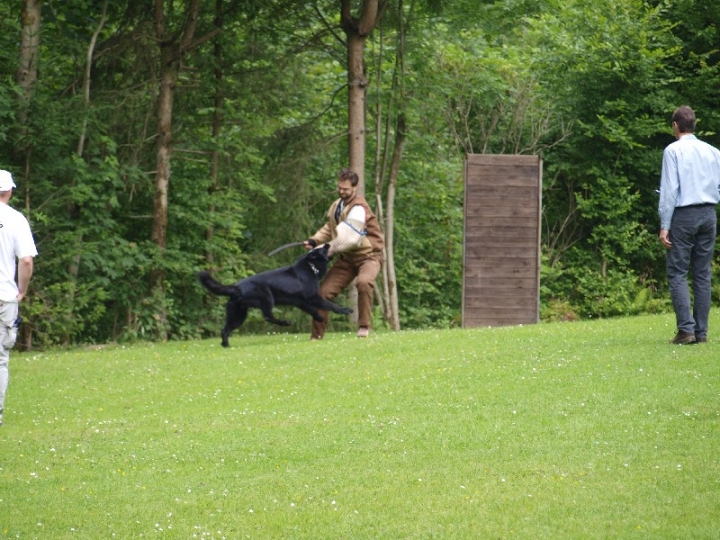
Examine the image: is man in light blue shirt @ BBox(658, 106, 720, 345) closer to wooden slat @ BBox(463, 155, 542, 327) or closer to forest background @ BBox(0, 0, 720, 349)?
wooden slat @ BBox(463, 155, 542, 327)

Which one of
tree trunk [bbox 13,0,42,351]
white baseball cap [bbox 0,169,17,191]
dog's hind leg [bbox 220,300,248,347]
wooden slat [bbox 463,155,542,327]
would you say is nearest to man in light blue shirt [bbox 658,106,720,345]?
dog's hind leg [bbox 220,300,248,347]

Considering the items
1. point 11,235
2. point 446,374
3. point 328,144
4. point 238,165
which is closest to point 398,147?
point 328,144

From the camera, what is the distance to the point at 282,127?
23.9 metres

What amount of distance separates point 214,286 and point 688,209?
6084 mm

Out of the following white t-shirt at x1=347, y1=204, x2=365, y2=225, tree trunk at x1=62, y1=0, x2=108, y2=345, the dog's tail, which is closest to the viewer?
the dog's tail

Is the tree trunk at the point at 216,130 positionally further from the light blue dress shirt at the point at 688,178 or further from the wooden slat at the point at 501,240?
the light blue dress shirt at the point at 688,178

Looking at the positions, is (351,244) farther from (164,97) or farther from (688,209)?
(164,97)

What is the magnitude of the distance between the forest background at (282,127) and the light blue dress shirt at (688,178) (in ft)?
29.6

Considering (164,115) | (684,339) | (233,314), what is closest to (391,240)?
(164,115)

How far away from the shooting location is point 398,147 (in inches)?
918

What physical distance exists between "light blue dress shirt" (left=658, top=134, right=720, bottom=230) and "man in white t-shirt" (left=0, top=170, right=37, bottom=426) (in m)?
6.13

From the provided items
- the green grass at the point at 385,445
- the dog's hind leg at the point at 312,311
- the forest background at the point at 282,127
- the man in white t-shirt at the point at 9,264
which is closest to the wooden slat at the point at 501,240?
the forest background at the point at 282,127

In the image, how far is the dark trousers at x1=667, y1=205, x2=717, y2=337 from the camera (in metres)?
11.1

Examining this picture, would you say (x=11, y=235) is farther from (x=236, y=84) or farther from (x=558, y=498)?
(x=236, y=84)
